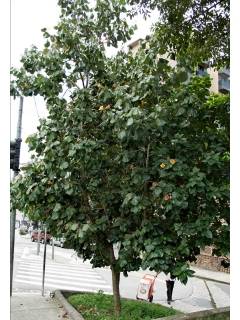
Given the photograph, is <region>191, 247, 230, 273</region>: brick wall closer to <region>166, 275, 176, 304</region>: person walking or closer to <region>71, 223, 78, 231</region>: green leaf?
<region>166, 275, 176, 304</region>: person walking

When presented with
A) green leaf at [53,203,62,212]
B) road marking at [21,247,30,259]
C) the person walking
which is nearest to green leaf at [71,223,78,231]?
green leaf at [53,203,62,212]

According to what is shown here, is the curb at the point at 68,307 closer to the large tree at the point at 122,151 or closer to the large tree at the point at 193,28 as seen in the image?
the large tree at the point at 122,151

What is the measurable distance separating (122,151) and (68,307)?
3.44ft

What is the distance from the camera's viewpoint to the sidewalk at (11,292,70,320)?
79.4 inches

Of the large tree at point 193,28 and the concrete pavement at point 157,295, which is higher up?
the large tree at point 193,28

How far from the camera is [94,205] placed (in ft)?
6.88

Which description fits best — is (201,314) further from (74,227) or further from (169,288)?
(74,227)

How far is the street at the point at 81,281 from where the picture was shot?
1.91 m

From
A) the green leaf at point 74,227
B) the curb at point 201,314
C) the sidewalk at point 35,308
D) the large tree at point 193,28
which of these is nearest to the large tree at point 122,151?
the green leaf at point 74,227

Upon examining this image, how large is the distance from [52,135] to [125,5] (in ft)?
2.72

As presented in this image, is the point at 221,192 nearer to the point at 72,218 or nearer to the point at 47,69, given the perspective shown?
the point at 72,218

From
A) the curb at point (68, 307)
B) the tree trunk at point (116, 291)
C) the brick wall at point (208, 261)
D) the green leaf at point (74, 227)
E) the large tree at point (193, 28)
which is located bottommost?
the curb at point (68, 307)

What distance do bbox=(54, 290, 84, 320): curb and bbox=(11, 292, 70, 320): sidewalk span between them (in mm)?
24

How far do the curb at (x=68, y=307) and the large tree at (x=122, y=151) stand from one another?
33 cm
